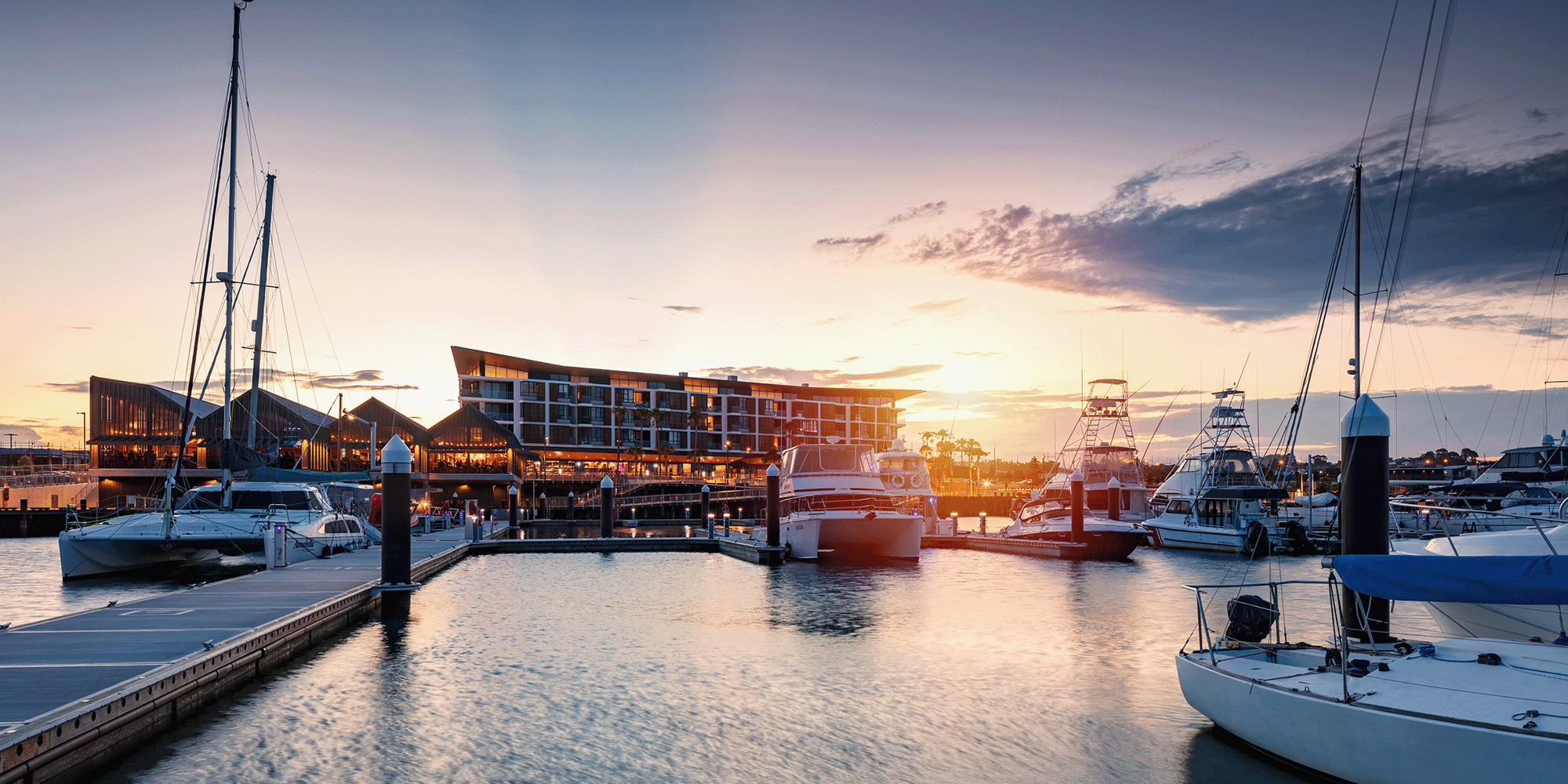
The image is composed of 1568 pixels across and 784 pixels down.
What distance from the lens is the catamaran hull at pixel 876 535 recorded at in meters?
34.6

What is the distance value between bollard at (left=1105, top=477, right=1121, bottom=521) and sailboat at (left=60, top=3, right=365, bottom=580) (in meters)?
36.5

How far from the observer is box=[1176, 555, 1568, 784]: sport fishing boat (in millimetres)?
7676

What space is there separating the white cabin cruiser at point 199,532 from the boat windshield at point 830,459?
743 inches

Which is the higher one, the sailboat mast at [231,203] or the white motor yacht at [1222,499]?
the sailboat mast at [231,203]

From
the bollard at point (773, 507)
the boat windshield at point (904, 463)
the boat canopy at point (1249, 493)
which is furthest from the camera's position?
the boat windshield at point (904, 463)

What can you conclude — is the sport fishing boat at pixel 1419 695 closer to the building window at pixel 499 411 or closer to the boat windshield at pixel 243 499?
the boat windshield at pixel 243 499

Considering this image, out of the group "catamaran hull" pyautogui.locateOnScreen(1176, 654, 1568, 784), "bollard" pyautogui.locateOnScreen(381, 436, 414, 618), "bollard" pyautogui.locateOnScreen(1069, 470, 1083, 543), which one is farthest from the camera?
"bollard" pyautogui.locateOnScreen(1069, 470, 1083, 543)

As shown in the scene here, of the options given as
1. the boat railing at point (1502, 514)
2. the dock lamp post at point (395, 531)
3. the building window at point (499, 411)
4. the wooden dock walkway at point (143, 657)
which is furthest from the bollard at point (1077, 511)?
the building window at point (499, 411)

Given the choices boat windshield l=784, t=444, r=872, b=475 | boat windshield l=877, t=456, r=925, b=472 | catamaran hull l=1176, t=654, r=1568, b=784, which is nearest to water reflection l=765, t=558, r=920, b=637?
boat windshield l=784, t=444, r=872, b=475

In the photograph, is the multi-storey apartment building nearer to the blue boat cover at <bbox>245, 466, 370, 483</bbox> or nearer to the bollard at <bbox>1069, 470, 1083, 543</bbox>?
the bollard at <bbox>1069, 470, 1083, 543</bbox>

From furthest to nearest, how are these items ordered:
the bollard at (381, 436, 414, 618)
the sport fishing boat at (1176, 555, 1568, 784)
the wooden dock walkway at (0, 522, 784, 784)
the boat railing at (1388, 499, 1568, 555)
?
the bollard at (381, 436, 414, 618), the boat railing at (1388, 499, 1568, 555), the wooden dock walkway at (0, 522, 784, 784), the sport fishing boat at (1176, 555, 1568, 784)

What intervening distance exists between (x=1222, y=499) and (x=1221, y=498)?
84 cm

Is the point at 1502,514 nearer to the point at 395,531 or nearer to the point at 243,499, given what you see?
the point at 395,531

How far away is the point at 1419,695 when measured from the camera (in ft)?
28.5
